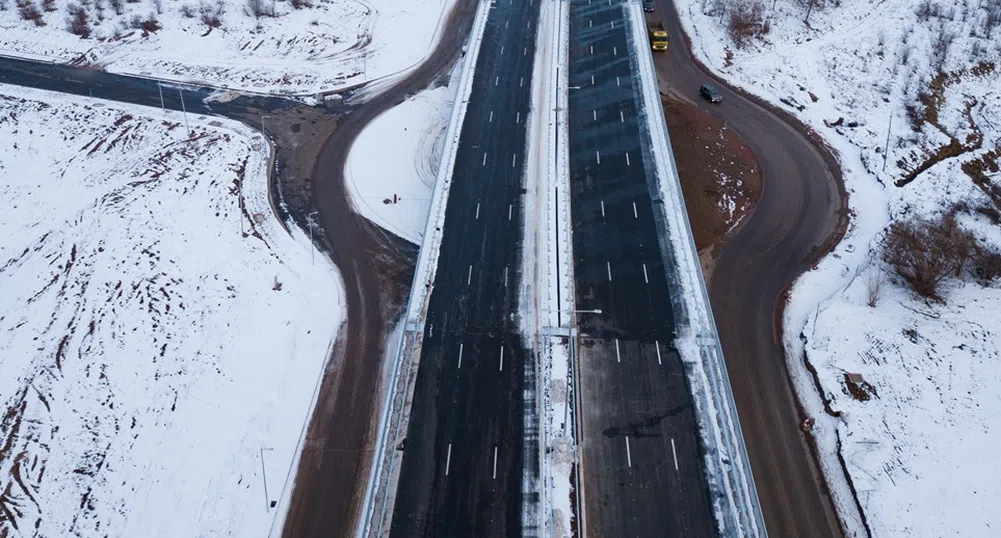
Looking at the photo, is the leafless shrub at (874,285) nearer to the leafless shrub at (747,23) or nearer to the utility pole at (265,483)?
the leafless shrub at (747,23)

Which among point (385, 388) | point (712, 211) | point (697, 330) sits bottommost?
point (385, 388)

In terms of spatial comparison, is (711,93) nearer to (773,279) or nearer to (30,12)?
(773,279)

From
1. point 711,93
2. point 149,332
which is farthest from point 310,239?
point 711,93

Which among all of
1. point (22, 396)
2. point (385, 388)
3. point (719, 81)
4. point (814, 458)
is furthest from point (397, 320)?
point (719, 81)

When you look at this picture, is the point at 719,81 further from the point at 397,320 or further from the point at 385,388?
the point at 385,388

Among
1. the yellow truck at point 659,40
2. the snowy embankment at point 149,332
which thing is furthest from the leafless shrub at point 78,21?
the yellow truck at point 659,40

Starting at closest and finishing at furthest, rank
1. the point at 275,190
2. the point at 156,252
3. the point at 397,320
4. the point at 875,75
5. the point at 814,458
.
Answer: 1. the point at 814,458
2. the point at 397,320
3. the point at 156,252
4. the point at 275,190
5. the point at 875,75

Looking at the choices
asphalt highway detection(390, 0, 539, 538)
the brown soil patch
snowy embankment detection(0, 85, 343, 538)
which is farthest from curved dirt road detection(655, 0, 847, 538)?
snowy embankment detection(0, 85, 343, 538)
